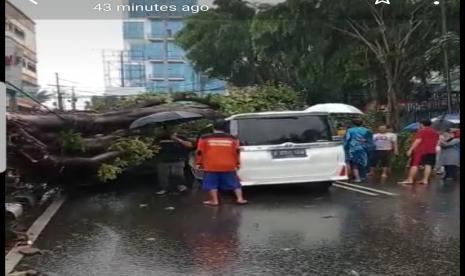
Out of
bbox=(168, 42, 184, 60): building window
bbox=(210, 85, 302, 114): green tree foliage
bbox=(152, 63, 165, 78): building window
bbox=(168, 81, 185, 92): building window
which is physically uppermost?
bbox=(168, 42, 184, 60): building window

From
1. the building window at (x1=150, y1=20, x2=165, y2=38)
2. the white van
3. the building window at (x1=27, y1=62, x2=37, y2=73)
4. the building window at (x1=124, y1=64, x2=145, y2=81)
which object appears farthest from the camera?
the building window at (x1=124, y1=64, x2=145, y2=81)

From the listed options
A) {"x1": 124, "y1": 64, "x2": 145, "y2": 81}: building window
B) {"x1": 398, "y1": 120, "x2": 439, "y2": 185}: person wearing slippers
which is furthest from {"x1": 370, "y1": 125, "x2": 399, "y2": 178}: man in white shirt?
{"x1": 124, "y1": 64, "x2": 145, "y2": 81}: building window

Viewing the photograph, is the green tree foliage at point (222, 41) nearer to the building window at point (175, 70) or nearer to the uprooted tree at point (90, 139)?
the building window at point (175, 70)

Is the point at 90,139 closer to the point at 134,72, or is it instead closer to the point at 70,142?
the point at 70,142

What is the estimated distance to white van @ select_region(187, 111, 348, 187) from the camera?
10.2 meters

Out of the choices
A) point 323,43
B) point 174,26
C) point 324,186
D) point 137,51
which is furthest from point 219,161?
point 323,43

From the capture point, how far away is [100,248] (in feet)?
22.6

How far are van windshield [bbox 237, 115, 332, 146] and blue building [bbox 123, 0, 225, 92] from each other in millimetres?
3661

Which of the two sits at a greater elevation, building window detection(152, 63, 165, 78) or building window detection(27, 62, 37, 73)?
building window detection(152, 63, 165, 78)

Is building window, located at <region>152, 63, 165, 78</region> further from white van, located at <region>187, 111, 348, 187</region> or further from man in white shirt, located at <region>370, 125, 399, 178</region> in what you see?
man in white shirt, located at <region>370, 125, 399, 178</region>

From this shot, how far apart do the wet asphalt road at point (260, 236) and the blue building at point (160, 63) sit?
458 cm

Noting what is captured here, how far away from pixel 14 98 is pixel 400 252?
5838mm

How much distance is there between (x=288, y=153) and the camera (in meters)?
10.3

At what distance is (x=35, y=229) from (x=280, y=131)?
4317mm
